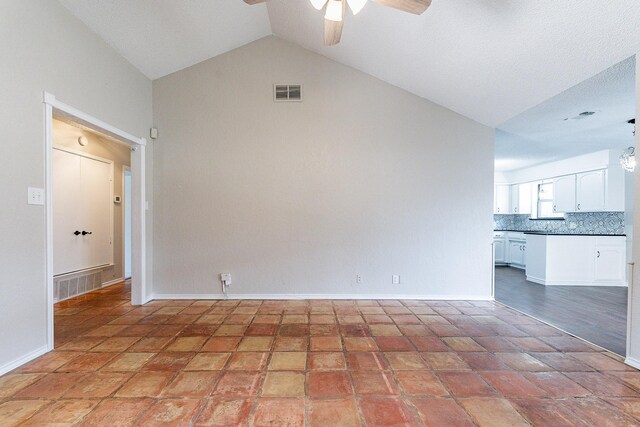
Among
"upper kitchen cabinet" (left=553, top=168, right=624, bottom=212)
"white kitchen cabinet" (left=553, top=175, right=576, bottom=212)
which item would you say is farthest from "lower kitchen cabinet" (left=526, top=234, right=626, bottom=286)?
"white kitchen cabinet" (left=553, top=175, right=576, bottom=212)

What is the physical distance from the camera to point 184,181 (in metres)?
3.82

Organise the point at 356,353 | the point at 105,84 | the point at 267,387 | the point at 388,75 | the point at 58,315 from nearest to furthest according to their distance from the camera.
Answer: the point at 267,387
the point at 356,353
the point at 105,84
the point at 58,315
the point at 388,75

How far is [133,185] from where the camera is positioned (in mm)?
3625

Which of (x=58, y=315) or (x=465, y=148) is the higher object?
(x=465, y=148)

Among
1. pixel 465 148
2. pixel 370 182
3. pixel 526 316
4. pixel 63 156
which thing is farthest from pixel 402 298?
pixel 63 156

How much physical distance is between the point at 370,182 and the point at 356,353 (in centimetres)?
224

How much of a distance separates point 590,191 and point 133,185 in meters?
7.73

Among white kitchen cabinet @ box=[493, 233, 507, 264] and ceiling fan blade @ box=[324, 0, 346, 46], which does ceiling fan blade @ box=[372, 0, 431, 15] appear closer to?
ceiling fan blade @ box=[324, 0, 346, 46]

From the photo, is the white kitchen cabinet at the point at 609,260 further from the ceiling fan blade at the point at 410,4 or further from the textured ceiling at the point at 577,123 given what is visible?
the ceiling fan blade at the point at 410,4

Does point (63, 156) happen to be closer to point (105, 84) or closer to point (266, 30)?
point (105, 84)

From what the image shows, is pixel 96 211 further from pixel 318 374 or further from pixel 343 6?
pixel 343 6

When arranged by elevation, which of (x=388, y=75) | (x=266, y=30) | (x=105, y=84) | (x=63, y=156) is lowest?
(x=63, y=156)

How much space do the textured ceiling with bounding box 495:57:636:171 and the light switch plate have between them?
4856 mm

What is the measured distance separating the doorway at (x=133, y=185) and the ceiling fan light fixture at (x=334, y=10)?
2381 mm
